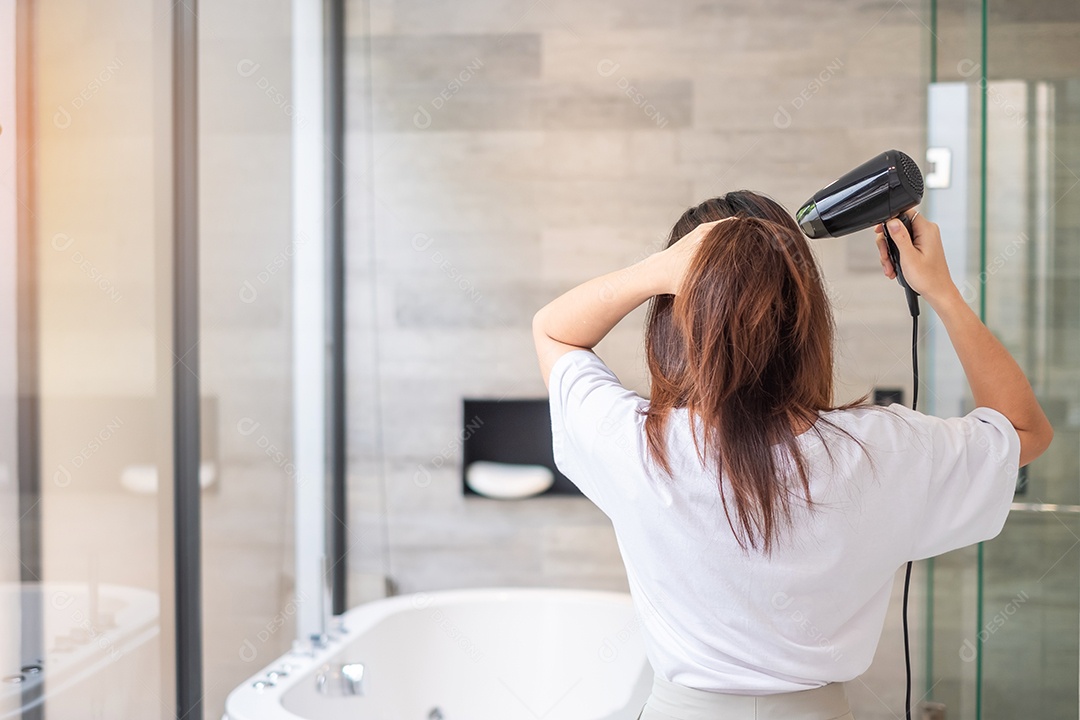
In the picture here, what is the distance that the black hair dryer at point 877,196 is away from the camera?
898 mm

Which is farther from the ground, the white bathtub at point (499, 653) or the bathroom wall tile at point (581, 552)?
the bathroom wall tile at point (581, 552)

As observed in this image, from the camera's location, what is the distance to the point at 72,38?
1.23m

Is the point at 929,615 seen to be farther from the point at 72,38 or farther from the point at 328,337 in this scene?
the point at 72,38

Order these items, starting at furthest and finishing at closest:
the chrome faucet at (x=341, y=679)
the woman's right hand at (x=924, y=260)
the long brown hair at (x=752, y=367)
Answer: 1. the chrome faucet at (x=341, y=679)
2. the woman's right hand at (x=924, y=260)
3. the long brown hair at (x=752, y=367)

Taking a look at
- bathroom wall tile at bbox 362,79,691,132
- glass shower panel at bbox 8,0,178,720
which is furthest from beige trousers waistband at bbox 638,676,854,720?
bathroom wall tile at bbox 362,79,691,132

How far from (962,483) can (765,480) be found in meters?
0.20

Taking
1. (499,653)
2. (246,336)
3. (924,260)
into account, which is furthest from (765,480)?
(499,653)

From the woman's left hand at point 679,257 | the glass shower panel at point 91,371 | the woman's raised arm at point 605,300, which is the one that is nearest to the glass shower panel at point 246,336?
the glass shower panel at point 91,371

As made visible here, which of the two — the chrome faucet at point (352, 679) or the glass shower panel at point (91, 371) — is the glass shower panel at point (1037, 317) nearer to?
the chrome faucet at point (352, 679)

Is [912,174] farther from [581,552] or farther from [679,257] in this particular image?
[581,552]

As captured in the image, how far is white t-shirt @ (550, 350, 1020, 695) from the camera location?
0.77 meters

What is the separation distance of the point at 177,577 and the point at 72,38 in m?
0.95

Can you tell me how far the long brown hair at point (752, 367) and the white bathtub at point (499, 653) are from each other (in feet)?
4.14

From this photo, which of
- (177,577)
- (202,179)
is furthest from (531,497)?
(202,179)
